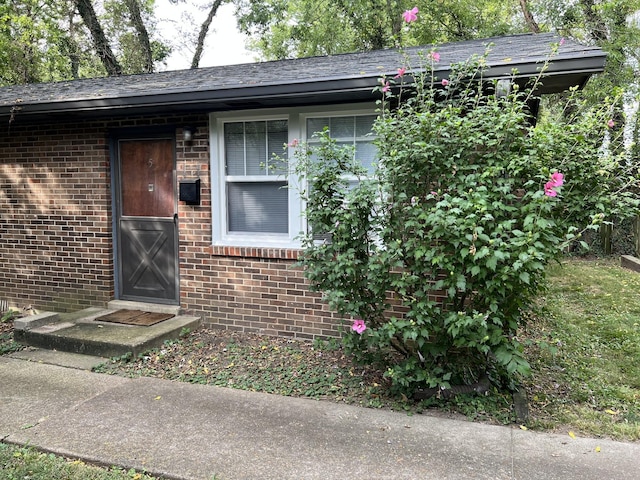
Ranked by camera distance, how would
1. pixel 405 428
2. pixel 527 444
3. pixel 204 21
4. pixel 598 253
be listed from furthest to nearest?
pixel 204 21 → pixel 598 253 → pixel 405 428 → pixel 527 444

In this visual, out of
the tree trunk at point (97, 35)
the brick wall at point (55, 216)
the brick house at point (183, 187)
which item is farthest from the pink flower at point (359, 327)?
the tree trunk at point (97, 35)

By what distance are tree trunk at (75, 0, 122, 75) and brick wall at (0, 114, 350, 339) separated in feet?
42.1

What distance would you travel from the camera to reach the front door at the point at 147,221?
596 centimetres

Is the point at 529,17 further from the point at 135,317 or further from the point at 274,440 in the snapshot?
the point at 274,440

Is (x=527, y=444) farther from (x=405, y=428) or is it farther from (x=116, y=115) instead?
(x=116, y=115)

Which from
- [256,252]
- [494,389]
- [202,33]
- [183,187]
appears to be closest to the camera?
[494,389]

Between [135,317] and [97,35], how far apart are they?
15.6 meters

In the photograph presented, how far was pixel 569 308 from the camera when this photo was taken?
659 cm

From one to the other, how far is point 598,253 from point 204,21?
19.4 meters

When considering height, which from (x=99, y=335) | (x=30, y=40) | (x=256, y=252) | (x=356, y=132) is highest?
(x=30, y=40)

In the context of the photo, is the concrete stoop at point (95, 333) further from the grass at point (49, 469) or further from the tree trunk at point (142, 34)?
the tree trunk at point (142, 34)

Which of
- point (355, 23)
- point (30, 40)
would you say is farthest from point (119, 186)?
Result: point (355, 23)

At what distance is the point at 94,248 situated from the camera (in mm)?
6215

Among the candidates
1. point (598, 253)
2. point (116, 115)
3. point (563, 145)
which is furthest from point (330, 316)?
point (598, 253)
